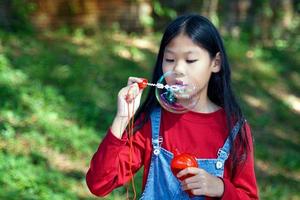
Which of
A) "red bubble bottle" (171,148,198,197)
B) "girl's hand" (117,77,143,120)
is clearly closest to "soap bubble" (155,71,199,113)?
"girl's hand" (117,77,143,120)

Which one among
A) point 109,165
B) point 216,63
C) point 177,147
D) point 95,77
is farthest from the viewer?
point 95,77

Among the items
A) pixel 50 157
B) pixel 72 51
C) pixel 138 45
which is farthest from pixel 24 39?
pixel 50 157

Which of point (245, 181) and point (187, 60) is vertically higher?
point (187, 60)

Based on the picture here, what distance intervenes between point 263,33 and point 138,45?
2235 mm

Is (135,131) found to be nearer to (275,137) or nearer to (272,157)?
(272,157)

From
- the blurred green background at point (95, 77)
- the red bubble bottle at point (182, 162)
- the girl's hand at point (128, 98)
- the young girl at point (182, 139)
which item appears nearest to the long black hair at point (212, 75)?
the young girl at point (182, 139)

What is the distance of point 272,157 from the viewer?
5863mm

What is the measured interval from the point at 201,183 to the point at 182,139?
0.25m

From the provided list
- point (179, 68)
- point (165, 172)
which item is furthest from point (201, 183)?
point (179, 68)

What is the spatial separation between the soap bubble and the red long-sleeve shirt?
45 millimetres

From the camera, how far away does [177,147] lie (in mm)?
2311

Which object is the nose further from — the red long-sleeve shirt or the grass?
the grass

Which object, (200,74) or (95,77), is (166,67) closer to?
(200,74)

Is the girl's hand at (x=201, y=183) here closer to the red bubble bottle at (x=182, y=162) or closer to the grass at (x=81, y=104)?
the red bubble bottle at (x=182, y=162)
